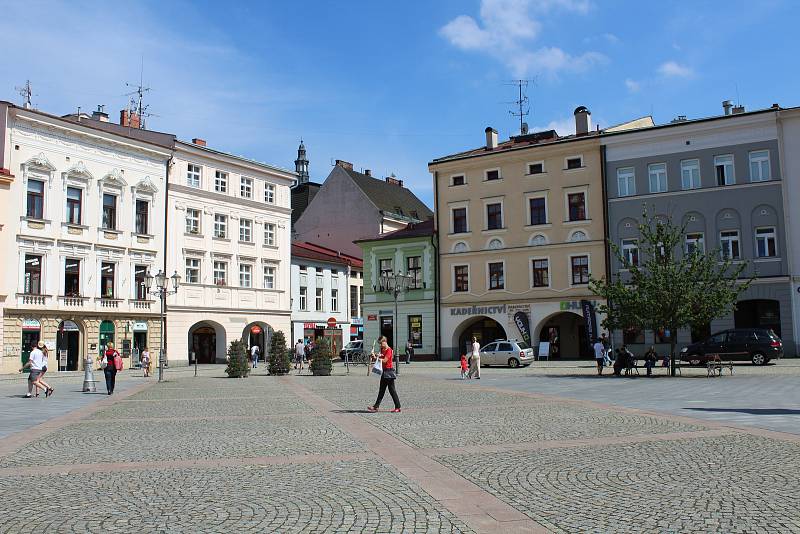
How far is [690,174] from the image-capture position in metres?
43.9

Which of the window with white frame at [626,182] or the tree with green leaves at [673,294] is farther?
the window with white frame at [626,182]

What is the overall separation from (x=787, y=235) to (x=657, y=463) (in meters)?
36.5

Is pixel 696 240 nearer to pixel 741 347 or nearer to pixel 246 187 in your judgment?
pixel 741 347

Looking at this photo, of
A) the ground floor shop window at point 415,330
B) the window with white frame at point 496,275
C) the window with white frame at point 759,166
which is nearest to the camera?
the window with white frame at point 759,166

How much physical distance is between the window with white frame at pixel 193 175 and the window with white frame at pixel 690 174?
31238mm

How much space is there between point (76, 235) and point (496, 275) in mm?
25917

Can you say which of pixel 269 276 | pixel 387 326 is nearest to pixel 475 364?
pixel 387 326

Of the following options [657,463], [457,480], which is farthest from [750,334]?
[457,480]

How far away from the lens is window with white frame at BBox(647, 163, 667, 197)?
4466 cm

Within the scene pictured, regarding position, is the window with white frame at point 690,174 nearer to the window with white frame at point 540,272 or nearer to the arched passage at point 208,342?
the window with white frame at point 540,272

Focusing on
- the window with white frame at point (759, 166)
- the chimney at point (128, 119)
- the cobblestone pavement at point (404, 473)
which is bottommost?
the cobblestone pavement at point (404, 473)

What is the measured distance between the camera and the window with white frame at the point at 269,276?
5553 cm

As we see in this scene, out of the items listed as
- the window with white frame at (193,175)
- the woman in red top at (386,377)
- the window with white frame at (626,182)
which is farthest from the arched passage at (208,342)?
the woman in red top at (386,377)

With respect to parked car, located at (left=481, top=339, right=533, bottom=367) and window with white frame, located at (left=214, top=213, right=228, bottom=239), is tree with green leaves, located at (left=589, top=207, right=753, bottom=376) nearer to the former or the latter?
parked car, located at (left=481, top=339, right=533, bottom=367)
